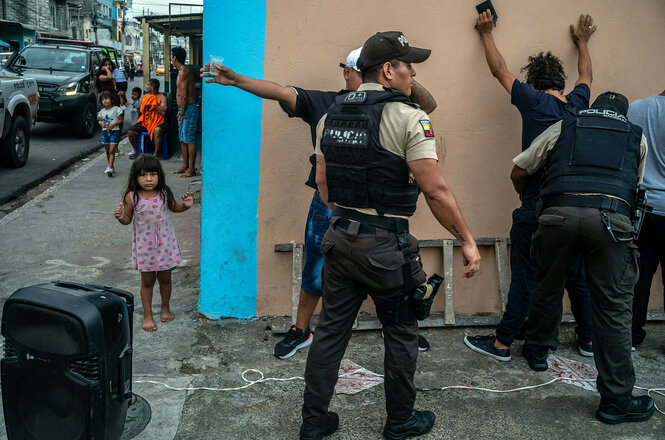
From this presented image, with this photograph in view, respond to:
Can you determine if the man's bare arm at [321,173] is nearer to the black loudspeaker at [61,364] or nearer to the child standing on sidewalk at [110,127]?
the black loudspeaker at [61,364]

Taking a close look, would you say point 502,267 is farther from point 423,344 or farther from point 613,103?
point 613,103

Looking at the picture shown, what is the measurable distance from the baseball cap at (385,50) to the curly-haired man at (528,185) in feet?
4.21

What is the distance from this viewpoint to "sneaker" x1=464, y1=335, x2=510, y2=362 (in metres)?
4.05

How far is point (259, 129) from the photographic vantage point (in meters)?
4.27

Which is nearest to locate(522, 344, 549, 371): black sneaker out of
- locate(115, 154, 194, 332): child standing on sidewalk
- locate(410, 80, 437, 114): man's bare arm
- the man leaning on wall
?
the man leaning on wall

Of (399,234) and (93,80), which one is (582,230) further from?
(93,80)

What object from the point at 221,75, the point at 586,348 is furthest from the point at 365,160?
the point at 586,348

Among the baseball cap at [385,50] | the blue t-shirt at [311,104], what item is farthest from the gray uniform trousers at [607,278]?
the blue t-shirt at [311,104]

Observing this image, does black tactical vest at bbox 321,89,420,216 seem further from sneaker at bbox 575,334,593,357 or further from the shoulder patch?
sneaker at bbox 575,334,593,357

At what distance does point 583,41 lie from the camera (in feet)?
14.4

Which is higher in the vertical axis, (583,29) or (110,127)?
(583,29)

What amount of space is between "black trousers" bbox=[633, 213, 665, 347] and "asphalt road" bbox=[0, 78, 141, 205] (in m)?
7.37

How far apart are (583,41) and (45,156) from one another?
9589 mm

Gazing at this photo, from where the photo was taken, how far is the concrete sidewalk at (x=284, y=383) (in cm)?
320
